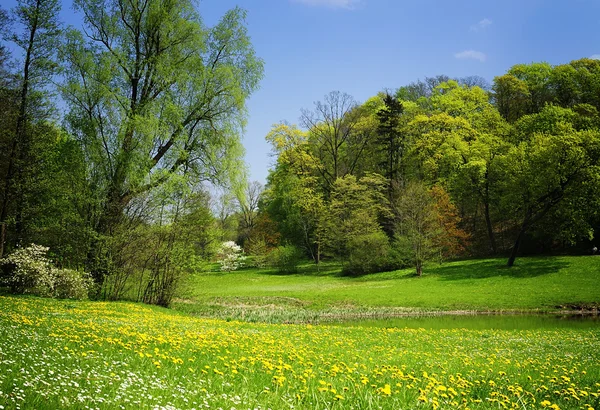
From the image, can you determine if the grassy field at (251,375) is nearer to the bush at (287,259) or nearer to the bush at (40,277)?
the bush at (40,277)

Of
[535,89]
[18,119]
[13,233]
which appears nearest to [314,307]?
[13,233]

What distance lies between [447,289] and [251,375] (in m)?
27.5

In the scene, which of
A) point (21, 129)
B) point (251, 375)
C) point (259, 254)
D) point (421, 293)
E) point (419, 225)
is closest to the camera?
point (251, 375)

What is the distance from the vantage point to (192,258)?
22234mm

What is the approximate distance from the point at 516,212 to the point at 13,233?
39.9m

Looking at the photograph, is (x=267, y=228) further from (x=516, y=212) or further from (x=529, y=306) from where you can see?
(x=529, y=306)

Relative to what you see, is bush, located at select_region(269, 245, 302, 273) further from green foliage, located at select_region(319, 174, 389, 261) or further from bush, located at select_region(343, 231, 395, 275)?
bush, located at select_region(343, 231, 395, 275)

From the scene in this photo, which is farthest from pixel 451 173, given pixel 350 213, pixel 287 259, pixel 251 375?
pixel 251 375

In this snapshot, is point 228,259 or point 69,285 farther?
point 228,259

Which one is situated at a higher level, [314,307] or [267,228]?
[267,228]

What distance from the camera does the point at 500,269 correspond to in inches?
1355

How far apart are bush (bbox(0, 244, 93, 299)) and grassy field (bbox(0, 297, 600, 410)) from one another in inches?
386

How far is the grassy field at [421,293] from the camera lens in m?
24.3

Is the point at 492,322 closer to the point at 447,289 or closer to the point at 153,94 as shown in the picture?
the point at 447,289
